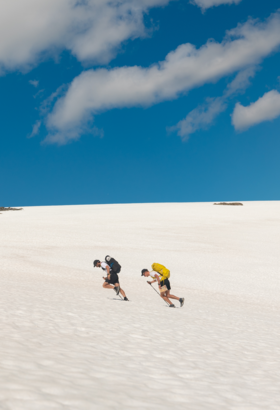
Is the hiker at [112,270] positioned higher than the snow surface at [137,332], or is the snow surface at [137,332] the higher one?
the hiker at [112,270]

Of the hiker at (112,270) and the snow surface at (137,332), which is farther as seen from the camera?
the hiker at (112,270)

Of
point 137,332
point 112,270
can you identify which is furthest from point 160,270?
point 137,332

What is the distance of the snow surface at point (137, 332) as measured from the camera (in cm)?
458

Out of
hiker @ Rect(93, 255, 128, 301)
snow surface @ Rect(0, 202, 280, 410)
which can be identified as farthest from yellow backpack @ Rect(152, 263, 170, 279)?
hiker @ Rect(93, 255, 128, 301)

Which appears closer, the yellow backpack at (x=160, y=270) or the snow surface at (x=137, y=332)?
the snow surface at (x=137, y=332)

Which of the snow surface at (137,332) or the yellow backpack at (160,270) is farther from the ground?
the yellow backpack at (160,270)

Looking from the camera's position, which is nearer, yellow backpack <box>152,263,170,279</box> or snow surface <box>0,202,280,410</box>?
snow surface <box>0,202,280,410</box>

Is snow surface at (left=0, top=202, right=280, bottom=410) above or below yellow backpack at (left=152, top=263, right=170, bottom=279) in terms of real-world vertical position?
below

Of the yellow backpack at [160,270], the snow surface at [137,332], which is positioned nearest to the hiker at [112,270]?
the snow surface at [137,332]

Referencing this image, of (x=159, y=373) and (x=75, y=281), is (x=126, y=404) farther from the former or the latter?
(x=75, y=281)

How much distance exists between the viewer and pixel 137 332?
8.16m

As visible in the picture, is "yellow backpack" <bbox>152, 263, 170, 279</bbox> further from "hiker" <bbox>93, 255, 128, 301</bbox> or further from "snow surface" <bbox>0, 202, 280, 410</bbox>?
"hiker" <bbox>93, 255, 128, 301</bbox>

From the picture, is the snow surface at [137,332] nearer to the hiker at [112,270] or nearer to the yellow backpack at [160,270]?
the hiker at [112,270]

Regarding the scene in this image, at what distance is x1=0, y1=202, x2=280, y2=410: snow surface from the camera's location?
4578 millimetres
